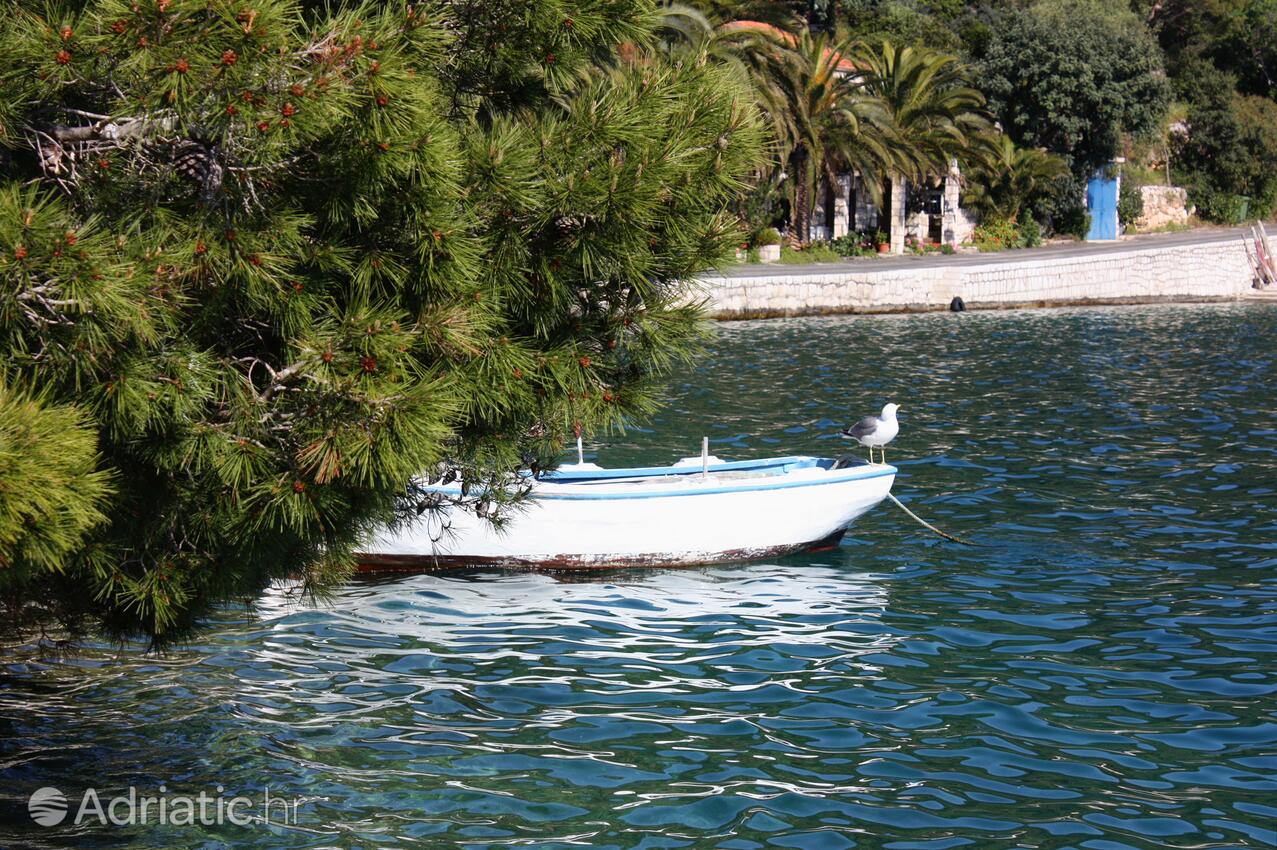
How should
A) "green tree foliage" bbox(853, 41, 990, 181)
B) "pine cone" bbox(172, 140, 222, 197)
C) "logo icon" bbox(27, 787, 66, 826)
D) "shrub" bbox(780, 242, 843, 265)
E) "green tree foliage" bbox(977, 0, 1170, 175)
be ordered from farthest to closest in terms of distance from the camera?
1. "green tree foliage" bbox(977, 0, 1170, 175)
2. "shrub" bbox(780, 242, 843, 265)
3. "green tree foliage" bbox(853, 41, 990, 181)
4. "logo icon" bbox(27, 787, 66, 826)
5. "pine cone" bbox(172, 140, 222, 197)

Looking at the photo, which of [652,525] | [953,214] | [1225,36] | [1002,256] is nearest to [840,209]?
[953,214]

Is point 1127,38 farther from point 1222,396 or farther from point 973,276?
point 1222,396

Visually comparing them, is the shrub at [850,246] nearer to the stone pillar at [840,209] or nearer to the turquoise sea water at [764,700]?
the stone pillar at [840,209]

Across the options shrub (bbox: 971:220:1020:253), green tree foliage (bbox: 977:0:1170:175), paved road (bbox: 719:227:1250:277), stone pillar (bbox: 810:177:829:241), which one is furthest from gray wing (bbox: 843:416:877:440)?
green tree foliage (bbox: 977:0:1170:175)

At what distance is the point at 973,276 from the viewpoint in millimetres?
42375

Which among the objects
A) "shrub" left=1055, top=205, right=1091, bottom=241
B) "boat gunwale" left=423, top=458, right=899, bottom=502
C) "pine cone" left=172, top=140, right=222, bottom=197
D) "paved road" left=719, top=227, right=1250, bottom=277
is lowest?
"boat gunwale" left=423, top=458, right=899, bottom=502

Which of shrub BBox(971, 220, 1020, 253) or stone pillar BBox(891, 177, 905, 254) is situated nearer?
stone pillar BBox(891, 177, 905, 254)

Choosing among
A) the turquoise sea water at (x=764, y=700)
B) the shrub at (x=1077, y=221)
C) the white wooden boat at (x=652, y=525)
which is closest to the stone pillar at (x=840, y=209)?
the shrub at (x=1077, y=221)

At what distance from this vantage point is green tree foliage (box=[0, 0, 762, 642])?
4.85 metres

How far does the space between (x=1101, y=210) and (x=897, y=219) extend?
11.9 metres

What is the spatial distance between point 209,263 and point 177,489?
3.71ft

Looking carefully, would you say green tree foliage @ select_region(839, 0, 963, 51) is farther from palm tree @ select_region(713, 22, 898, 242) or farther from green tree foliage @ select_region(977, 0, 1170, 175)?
palm tree @ select_region(713, 22, 898, 242)

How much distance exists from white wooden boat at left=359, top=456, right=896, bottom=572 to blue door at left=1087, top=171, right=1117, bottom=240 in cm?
4776

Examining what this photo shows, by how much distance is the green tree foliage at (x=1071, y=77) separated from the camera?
172 ft
